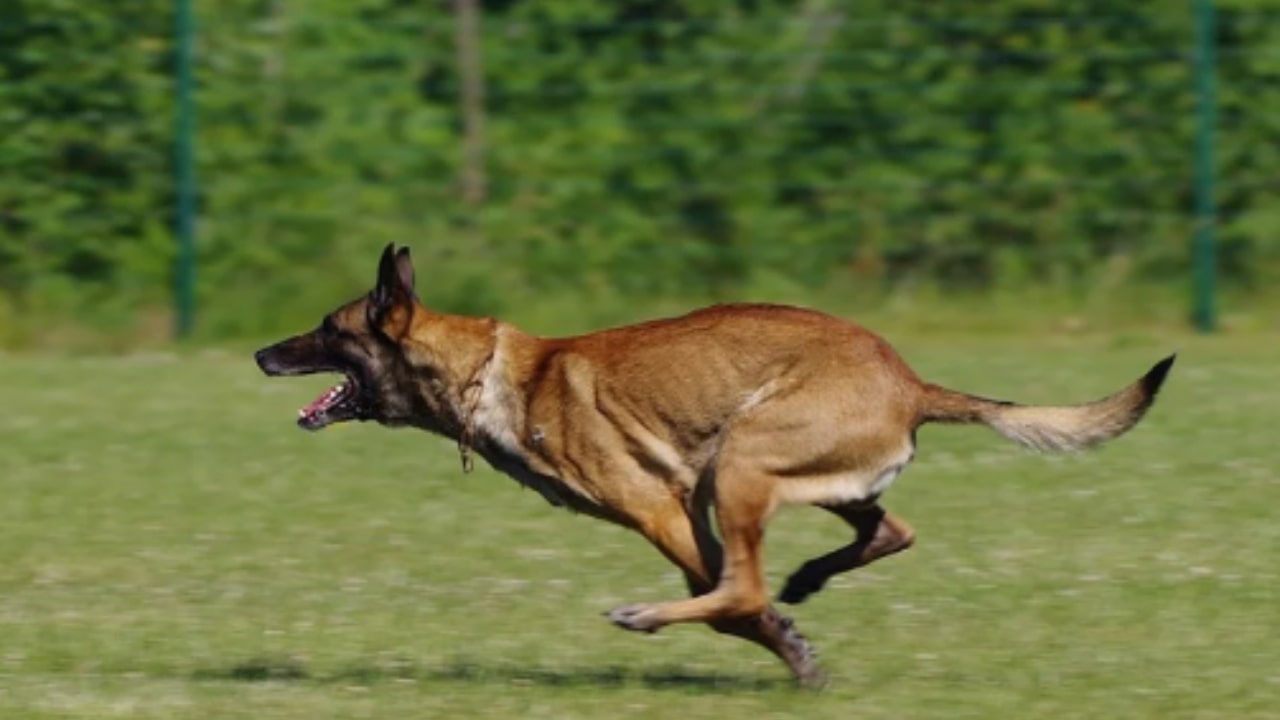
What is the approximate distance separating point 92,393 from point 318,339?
7.29 metres

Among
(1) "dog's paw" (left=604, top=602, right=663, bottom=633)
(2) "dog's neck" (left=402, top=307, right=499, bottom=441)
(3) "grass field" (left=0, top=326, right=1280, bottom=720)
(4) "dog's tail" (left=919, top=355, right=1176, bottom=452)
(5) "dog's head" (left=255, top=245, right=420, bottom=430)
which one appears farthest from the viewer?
(5) "dog's head" (left=255, top=245, right=420, bottom=430)

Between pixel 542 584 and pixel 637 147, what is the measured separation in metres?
9.91

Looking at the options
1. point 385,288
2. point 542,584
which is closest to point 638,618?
point 385,288

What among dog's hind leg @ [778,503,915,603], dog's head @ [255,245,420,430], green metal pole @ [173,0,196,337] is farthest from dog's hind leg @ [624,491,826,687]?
green metal pole @ [173,0,196,337]

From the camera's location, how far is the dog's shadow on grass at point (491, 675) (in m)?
7.45

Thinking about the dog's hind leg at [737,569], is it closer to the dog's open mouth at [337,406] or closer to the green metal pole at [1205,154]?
the dog's open mouth at [337,406]

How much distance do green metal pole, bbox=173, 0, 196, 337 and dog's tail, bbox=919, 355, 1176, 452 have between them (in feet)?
37.4

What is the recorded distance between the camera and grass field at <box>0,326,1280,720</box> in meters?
7.24

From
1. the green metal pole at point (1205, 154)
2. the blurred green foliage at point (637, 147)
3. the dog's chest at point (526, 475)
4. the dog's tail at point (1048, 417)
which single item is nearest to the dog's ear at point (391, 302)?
the dog's chest at point (526, 475)

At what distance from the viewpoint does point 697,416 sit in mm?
7406

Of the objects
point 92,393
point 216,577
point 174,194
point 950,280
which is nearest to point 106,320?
point 174,194

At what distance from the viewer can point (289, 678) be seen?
7570 mm

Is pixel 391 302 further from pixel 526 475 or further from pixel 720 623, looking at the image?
pixel 720 623

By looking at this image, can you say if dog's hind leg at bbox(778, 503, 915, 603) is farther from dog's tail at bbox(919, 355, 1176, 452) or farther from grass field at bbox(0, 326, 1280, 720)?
dog's tail at bbox(919, 355, 1176, 452)
